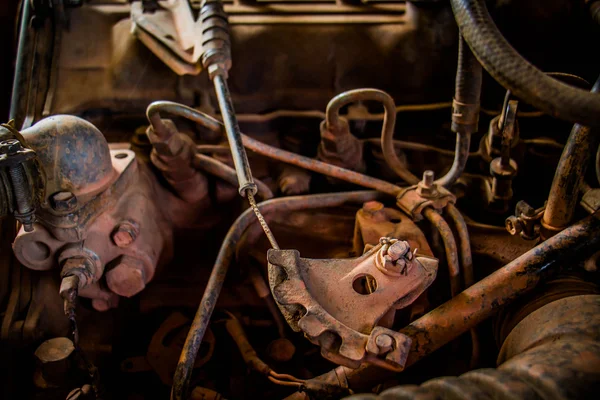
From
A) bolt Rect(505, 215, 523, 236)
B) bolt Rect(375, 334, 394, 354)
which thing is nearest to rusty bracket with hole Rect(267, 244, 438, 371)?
bolt Rect(375, 334, 394, 354)

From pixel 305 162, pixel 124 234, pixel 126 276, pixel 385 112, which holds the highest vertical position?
pixel 385 112

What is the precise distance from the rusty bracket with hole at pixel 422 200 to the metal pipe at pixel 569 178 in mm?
226

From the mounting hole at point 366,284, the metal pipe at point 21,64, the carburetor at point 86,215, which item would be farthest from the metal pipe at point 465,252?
the metal pipe at point 21,64

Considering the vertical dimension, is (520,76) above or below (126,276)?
above

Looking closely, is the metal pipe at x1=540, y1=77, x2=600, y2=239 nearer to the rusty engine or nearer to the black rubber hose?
the rusty engine

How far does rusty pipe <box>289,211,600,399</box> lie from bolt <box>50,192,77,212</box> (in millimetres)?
674

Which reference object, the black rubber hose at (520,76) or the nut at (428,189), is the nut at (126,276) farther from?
the black rubber hose at (520,76)

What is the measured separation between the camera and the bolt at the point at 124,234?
3.98ft

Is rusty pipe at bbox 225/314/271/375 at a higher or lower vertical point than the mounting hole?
lower

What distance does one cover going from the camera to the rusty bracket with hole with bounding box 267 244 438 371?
0.85 meters

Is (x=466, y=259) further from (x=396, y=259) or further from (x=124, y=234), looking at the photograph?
(x=124, y=234)

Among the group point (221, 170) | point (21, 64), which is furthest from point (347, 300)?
point (21, 64)

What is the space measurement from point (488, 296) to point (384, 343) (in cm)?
29

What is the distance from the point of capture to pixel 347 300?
3.10ft
